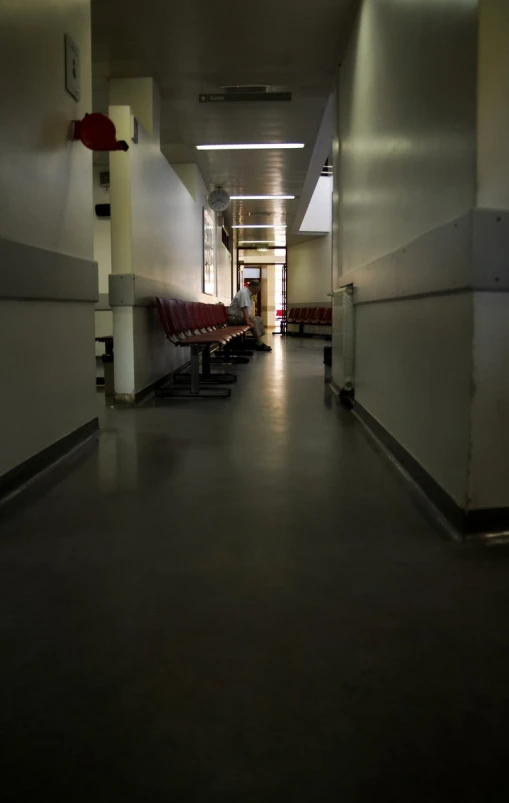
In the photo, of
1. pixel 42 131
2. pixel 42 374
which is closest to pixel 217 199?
pixel 42 131

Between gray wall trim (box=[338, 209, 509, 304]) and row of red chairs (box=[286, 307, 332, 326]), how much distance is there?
43.8ft

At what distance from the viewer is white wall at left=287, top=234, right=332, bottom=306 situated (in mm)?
18156

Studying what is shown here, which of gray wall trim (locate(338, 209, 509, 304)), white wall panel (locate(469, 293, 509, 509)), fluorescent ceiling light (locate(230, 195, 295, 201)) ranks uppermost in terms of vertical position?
fluorescent ceiling light (locate(230, 195, 295, 201))

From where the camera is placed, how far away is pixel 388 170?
350cm

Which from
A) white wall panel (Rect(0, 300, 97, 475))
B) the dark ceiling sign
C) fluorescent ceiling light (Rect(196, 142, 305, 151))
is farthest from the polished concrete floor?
fluorescent ceiling light (Rect(196, 142, 305, 151))

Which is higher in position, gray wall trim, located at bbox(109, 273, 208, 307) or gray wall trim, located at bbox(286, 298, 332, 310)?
gray wall trim, located at bbox(286, 298, 332, 310)

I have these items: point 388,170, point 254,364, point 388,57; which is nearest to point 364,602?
point 388,170

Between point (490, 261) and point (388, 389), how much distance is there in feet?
5.27

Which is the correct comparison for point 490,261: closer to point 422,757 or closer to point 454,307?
point 454,307

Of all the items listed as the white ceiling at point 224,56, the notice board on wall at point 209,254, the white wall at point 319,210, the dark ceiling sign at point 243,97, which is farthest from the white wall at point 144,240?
the white wall at point 319,210

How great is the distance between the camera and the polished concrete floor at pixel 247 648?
1093mm

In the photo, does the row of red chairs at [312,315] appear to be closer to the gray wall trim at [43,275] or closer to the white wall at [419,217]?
the white wall at [419,217]

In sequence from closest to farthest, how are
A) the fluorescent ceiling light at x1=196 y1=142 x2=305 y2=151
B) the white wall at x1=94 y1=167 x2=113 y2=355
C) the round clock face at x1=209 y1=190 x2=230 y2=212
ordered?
the fluorescent ceiling light at x1=196 y1=142 x2=305 y2=151, the white wall at x1=94 y1=167 x2=113 y2=355, the round clock face at x1=209 y1=190 x2=230 y2=212

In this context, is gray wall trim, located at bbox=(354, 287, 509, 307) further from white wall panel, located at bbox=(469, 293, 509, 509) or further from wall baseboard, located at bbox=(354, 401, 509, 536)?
wall baseboard, located at bbox=(354, 401, 509, 536)
